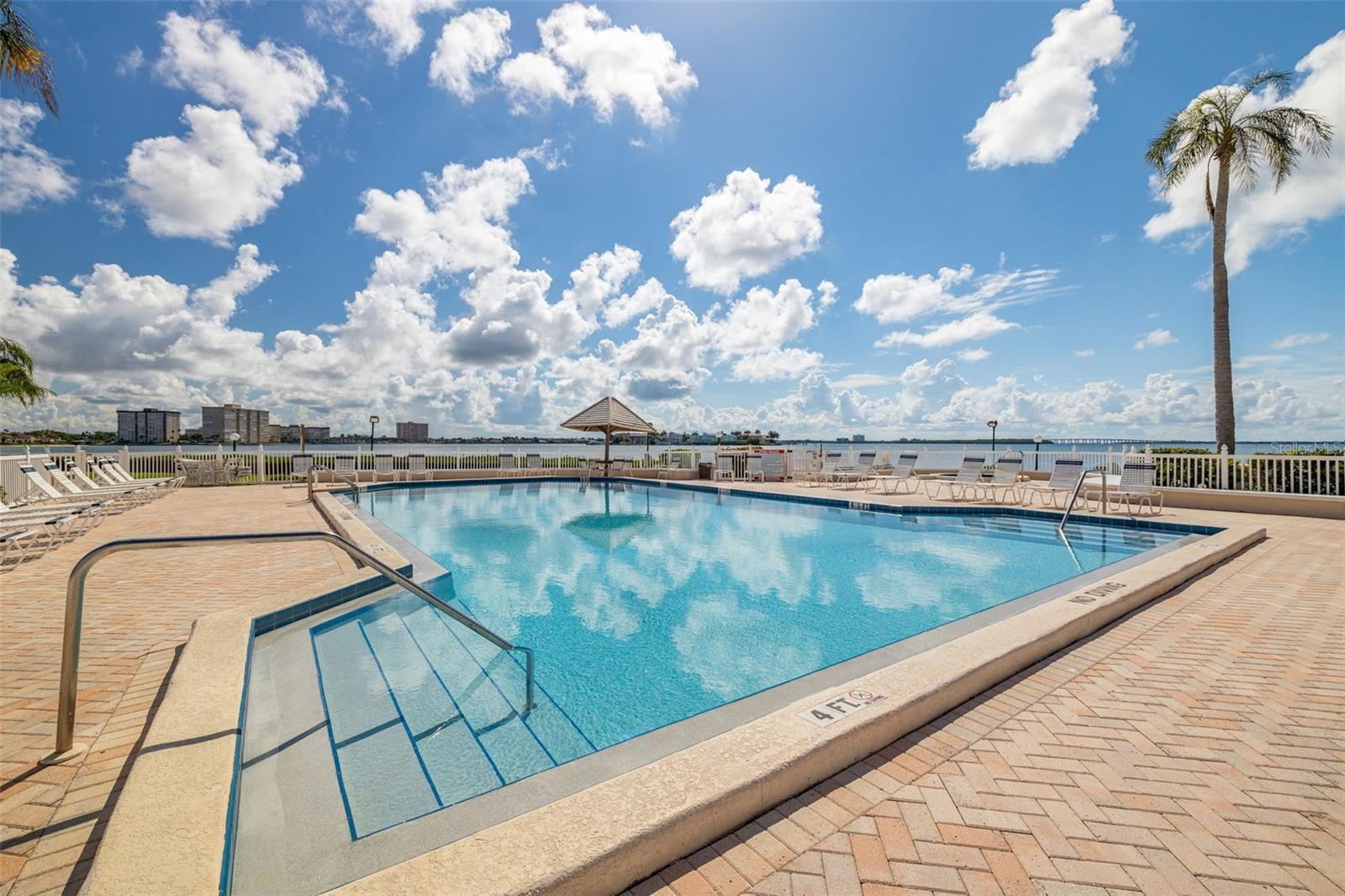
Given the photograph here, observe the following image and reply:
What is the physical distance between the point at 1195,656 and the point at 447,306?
22.0 m

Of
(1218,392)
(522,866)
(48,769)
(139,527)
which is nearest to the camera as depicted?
(522,866)

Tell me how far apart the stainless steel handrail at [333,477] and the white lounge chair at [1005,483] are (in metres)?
13.4

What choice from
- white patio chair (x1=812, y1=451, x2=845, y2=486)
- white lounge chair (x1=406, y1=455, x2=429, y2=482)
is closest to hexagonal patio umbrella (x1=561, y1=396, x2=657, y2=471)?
white lounge chair (x1=406, y1=455, x2=429, y2=482)

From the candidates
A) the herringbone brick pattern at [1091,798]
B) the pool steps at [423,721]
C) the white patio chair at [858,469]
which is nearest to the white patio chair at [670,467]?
the white patio chair at [858,469]

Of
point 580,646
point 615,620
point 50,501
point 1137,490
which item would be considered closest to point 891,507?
point 1137,490

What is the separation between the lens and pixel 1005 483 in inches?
427

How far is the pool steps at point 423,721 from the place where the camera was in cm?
229

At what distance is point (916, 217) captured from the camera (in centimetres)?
1636

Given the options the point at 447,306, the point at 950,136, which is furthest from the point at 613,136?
the point at 447,306

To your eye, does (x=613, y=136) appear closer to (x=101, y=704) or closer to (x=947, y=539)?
(x=947, y=539)

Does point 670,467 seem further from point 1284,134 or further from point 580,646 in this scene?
point 1284,134

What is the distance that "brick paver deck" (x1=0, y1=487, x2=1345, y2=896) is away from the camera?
5.09 ft

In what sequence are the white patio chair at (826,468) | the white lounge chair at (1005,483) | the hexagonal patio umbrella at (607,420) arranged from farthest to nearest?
the hexagonal patio umbrella at (607,420), the white patio chair at (826,468), the white lounge chair at (1005,483)

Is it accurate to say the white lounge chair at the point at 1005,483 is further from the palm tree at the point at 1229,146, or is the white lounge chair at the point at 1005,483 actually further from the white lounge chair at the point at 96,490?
the white lounge chair at the point at 96,490
